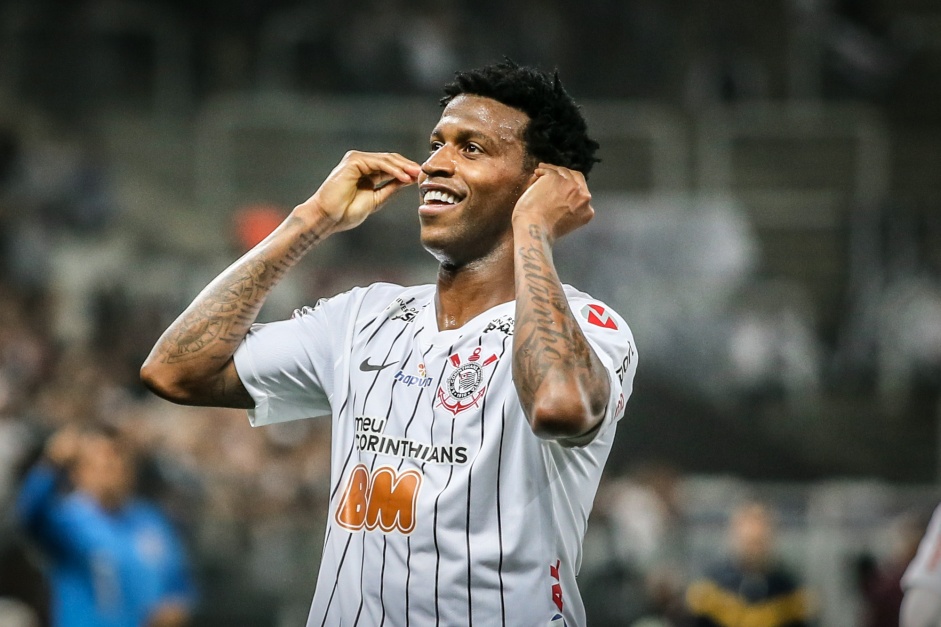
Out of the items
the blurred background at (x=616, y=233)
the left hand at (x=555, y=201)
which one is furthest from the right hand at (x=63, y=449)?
the left hand at (x=555, y=201)

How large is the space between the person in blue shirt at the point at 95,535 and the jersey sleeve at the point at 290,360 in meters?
3.42

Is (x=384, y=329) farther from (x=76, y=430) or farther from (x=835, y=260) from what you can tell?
(x=835, y=260)

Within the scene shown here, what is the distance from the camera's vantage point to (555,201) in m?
3.05

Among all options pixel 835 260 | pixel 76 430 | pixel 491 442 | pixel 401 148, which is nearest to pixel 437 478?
pixel 491 442

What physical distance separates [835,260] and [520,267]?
9859 millimetres

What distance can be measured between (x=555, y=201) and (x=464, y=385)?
1.67 ft

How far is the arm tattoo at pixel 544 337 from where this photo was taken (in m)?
2.67

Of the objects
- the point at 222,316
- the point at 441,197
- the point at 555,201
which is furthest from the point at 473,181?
the point at 222,316

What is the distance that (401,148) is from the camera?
1184 centimetres

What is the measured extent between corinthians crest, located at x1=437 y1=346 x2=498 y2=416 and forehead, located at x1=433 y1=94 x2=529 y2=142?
0.57 m

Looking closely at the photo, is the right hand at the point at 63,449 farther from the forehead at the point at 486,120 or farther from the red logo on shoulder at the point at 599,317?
the red logo on shoulder at the point at 599,317

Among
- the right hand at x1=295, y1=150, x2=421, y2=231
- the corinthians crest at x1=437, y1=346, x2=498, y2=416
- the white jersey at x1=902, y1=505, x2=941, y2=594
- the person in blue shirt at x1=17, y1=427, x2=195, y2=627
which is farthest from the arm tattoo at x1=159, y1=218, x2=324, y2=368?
the person in blue shirt at x1=17, y1=427, x2=195, y2=627

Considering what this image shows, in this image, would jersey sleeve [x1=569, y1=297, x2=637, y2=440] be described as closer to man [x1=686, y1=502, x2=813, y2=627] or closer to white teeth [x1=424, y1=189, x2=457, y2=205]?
white teeth [x1=424, y1=189, x2=457, y2=205]

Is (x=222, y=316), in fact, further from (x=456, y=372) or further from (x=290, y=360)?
(x=456, y=372)
